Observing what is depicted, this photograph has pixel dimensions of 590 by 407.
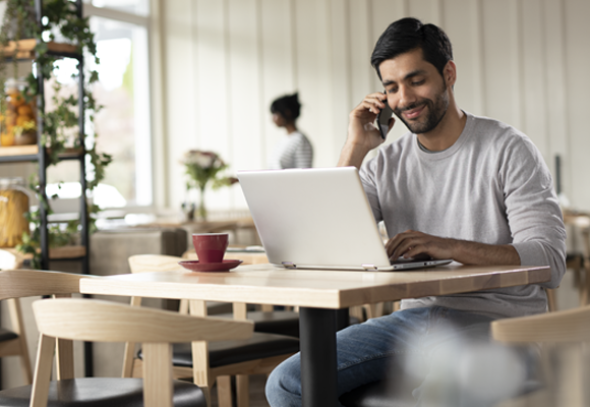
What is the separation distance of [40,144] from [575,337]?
241 cm

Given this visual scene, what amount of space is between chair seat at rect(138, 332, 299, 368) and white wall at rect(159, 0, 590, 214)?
14.6ft

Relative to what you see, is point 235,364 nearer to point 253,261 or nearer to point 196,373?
point 196,373

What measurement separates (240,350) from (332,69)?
17.0 feet

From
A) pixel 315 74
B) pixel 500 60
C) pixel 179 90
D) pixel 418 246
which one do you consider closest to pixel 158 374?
pixel 418 246

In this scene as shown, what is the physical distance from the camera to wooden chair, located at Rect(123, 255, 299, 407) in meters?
1.91

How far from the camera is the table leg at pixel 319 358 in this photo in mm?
1283

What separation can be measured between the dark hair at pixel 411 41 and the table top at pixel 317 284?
0.59m

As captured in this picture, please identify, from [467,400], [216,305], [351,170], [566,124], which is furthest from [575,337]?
[566,124]

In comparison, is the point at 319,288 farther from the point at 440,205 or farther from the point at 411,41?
the point at 411,41

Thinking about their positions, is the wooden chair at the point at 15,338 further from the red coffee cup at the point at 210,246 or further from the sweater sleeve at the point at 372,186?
the sweater sleeve at the point at 372,186

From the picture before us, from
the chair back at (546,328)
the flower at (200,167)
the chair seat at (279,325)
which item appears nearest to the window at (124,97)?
the flower at (200,167)

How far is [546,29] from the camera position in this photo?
5934mm

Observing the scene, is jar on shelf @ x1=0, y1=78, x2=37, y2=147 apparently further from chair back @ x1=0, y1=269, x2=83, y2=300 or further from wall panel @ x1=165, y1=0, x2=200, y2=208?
wall panel @ x1=165, y1=0, x2=200, y2=208

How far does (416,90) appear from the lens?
1.82 meters
